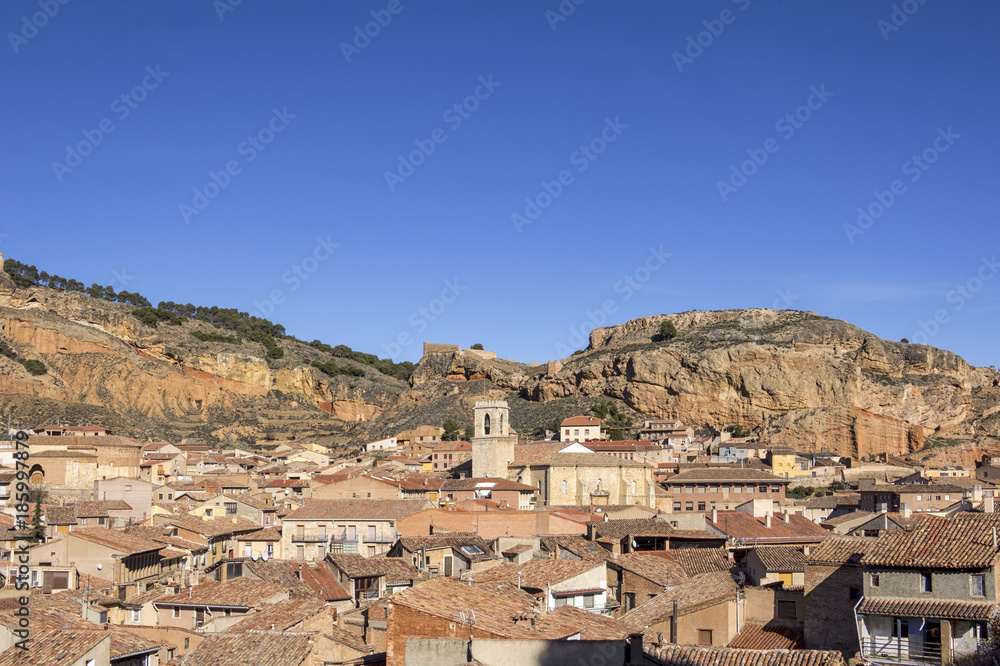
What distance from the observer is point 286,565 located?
92.2ft

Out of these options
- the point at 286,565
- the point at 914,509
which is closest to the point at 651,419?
the point at 914,509

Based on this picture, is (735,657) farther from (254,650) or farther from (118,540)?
(118,540)

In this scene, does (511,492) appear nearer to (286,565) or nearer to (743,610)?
(286,565)

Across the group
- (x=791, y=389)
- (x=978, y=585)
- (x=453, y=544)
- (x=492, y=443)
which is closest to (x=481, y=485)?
(x=492, y=443)

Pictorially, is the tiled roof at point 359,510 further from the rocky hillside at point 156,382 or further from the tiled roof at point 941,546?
the rocky hillside at point 156,382

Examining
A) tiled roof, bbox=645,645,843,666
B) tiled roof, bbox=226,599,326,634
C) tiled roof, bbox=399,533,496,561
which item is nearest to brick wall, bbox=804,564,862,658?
tiled roof, bbox=645,645,843,666

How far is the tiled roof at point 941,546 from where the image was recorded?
1540 cm

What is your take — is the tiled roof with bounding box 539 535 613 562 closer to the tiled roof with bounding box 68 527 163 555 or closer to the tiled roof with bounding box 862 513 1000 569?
the tiled roof with bounding box 862 513 1000 569

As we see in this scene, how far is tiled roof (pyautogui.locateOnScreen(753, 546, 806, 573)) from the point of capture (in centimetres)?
2212

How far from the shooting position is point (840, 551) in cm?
1819

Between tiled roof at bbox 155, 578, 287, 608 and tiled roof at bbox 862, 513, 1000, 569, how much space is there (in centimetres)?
1351

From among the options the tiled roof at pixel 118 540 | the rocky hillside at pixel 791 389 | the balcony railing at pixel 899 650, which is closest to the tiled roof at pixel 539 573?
the balcony railing at pixel 899 650

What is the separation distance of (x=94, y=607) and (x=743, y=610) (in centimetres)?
1428

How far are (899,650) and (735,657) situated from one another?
261cm
